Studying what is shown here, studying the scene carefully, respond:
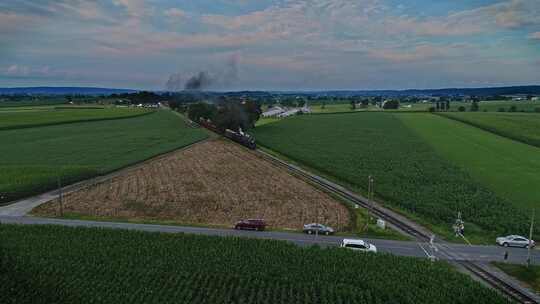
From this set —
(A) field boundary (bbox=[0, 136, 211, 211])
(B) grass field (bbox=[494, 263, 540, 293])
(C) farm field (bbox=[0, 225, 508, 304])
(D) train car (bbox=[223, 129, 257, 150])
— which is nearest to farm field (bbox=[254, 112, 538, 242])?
(D) train car (bbox=[223, 129, 257, 150])

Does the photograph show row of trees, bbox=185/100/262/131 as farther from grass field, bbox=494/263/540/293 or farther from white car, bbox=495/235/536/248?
grass field, bbox=494/263/540/293

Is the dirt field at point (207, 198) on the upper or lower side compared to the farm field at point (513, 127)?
lower

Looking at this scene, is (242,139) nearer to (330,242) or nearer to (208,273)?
(330,242)

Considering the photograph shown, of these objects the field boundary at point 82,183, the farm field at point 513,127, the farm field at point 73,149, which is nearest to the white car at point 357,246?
the field boundary at point 82,183

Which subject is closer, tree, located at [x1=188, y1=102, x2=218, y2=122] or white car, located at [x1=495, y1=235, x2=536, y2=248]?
white car, located at [x1=495, y1=235, x2=536, y2=248]

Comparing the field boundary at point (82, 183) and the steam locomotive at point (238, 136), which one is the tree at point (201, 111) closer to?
the steam locomotive at point (238, 136)

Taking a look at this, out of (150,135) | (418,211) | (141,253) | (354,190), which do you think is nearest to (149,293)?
(141,253)
